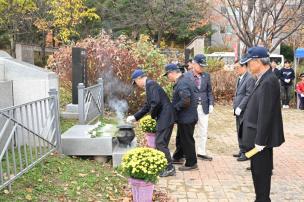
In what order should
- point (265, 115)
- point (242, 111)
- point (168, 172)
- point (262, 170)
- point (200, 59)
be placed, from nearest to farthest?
point (265, 115)
point (262, 170)
point (168, 172)
point (242, 111)
point (200, 59)

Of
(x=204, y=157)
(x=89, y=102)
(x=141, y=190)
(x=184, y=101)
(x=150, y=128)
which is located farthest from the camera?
(x=89, y=102)

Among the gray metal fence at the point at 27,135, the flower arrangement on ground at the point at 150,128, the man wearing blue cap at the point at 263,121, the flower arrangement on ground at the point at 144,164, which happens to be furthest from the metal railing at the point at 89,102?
the man wearing blue cap at the point at 263,121

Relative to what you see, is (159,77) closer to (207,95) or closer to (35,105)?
(207,95)

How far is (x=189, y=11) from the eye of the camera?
28.0 metres

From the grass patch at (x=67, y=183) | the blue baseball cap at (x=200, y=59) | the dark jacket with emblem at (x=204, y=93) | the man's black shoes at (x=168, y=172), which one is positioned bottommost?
the man's black shoes at (x=168, y=172)

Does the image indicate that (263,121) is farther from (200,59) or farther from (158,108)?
(200,59)

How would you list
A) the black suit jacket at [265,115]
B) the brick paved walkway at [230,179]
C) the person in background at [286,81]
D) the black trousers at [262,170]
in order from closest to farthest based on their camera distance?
the black suit jacket at [265,115] → the black trousers at [262,170] → the brick paved walkway at [230,179] → the person in background at [286,81]

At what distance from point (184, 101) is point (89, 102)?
12.1 ft

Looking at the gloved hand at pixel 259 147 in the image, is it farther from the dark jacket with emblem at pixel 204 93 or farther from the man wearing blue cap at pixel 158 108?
the dark jacket with emblem at pixel 204 93

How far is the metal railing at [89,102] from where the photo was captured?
28.7 feet

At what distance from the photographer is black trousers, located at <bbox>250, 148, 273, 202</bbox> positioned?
4363mm

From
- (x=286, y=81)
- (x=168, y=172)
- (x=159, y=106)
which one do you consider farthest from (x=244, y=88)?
(x=286, y=81)

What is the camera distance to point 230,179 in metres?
6.38

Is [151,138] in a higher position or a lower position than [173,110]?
lower
